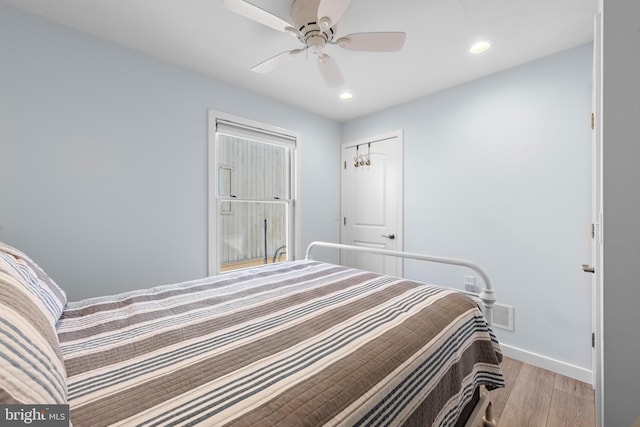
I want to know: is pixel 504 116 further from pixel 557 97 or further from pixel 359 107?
pixel 359 107

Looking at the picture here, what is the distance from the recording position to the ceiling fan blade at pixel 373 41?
1475 millimetres

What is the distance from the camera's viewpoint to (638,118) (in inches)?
35.2

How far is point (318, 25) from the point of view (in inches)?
57.7

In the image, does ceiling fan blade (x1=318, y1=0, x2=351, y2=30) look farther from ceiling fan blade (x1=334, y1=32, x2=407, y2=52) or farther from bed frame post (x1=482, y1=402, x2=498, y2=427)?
bed frame post (x1=482, y1=402, x2=498, y2=427)

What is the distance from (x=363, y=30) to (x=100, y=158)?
81.0 inches

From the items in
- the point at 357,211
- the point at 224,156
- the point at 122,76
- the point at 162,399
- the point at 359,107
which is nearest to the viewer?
the point at 162,399

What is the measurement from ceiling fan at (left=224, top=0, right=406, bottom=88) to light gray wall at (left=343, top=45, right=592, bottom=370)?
1.42 metres

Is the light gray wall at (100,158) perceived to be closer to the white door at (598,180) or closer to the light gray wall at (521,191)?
the light gray wall at (521,191)

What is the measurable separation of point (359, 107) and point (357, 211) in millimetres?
1283

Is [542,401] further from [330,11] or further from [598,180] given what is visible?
[330,11]

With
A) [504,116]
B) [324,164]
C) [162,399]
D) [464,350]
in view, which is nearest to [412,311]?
[464,350]

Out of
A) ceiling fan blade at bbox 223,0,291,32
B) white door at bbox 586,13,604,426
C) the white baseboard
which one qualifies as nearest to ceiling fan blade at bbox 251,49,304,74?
ceiling fan blade at bbox 223,0,291,32

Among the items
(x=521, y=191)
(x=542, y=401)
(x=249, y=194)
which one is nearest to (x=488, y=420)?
(x=542, y=401)

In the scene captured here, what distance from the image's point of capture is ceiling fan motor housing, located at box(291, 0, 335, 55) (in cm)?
144
